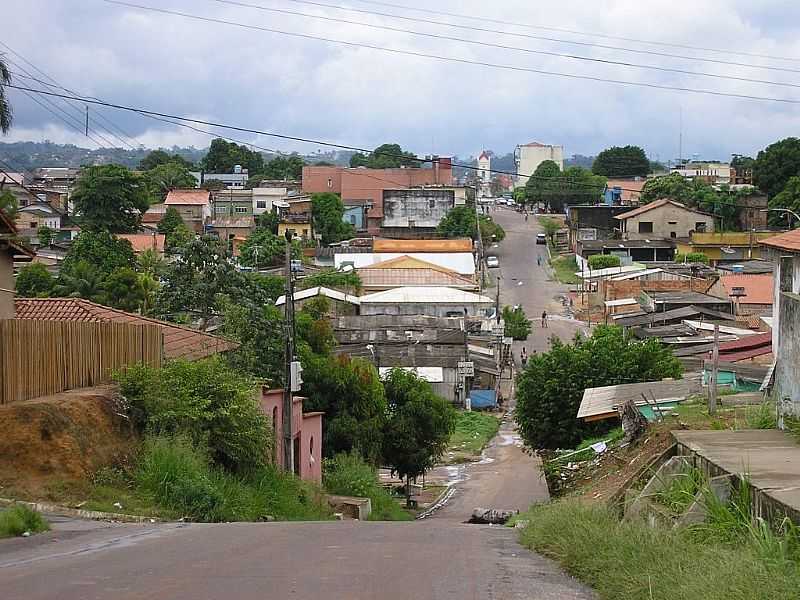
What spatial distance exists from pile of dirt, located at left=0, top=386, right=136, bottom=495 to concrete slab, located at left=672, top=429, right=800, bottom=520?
9.29 m

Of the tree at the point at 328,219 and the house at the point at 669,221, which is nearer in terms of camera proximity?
the house at the point at 669,221

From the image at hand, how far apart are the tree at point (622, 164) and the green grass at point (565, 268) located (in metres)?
70.8

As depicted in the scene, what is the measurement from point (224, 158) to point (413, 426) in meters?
130

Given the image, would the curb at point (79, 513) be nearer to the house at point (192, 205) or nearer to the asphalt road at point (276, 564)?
the asphalt road at point (276, 564)

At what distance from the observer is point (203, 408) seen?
2172 centimetres

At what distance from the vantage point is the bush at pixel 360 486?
31.7 m

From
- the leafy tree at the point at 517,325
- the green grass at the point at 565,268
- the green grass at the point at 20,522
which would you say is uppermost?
the green grass at the point at 565,268

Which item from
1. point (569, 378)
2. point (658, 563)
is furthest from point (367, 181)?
point (658, 563)

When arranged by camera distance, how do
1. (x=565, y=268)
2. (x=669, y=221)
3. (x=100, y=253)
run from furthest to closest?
(x=669, y=221)
(x=565, y=268)
(x=100, y=253)

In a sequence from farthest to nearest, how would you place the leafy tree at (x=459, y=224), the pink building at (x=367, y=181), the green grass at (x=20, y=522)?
the pink building at (x=367, y=181) < the leafy tree at (x=459, y=224) < the green grass at (x=20, y=522)

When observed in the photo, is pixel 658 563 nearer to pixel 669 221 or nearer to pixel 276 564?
pixel 276 564

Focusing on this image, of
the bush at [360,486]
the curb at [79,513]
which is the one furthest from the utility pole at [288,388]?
the curb at [79,513]

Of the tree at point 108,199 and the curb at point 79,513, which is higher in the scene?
the tree at point 108,199

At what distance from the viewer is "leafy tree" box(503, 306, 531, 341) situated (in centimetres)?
6981
